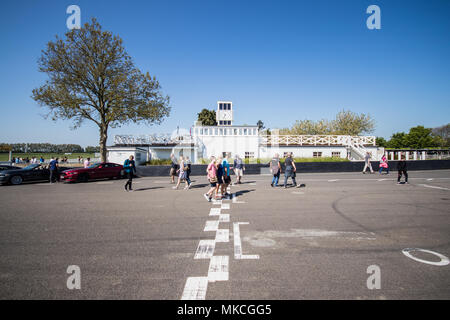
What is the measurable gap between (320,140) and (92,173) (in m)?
26.9

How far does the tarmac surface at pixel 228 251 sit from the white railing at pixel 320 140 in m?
21.9

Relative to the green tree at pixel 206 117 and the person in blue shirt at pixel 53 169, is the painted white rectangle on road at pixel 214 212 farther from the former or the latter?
the green tree at pixel 206 117

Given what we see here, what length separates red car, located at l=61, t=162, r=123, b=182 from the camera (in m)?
14.9

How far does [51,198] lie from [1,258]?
6.66 m

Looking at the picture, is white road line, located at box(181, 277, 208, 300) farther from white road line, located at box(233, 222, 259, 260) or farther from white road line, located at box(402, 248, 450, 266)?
white road line, located at box(402, 248, 450, 266)

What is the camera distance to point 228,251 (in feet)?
13.7

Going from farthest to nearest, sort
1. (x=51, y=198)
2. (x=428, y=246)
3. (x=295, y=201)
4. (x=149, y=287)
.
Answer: (x=51, y=198), (x=295, y=201), (x=428, y=246), (x=149, y=287)

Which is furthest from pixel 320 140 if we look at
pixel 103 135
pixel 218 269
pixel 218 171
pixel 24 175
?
pixel 24 175
